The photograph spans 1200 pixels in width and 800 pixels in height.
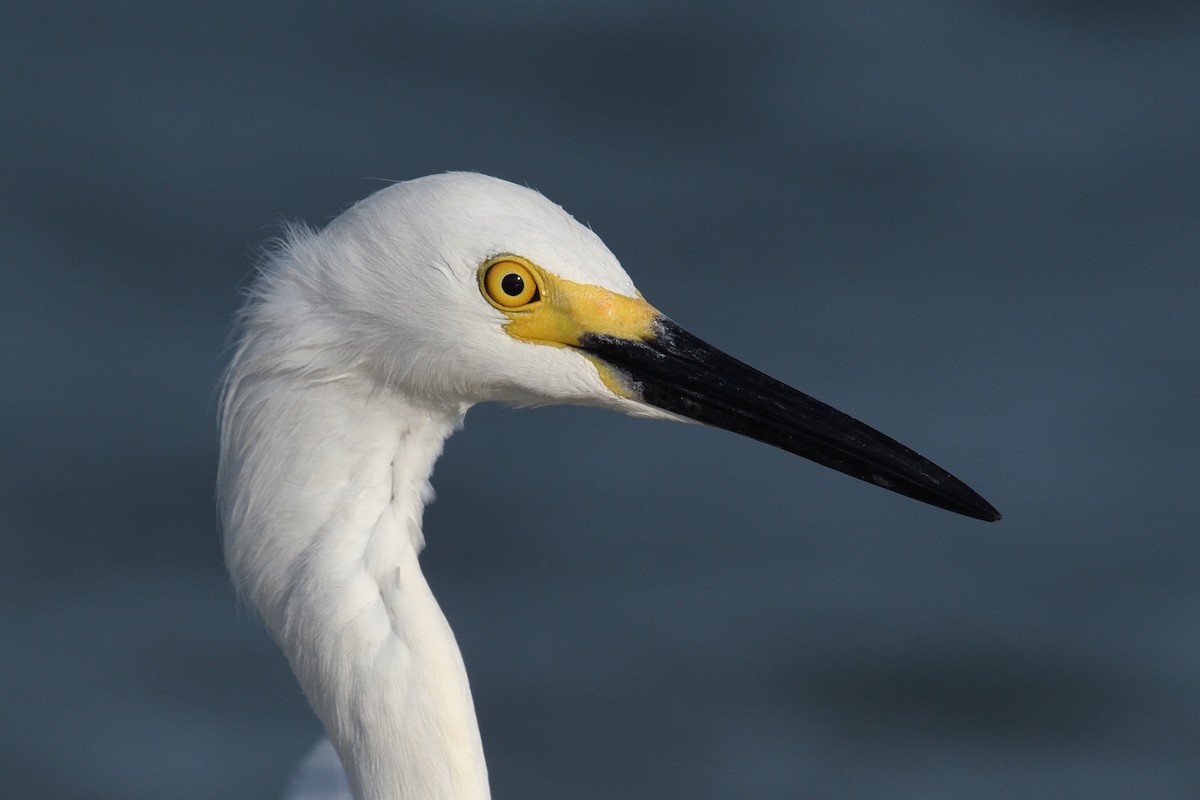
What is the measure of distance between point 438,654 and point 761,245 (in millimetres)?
3853

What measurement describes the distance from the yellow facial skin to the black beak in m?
0.03

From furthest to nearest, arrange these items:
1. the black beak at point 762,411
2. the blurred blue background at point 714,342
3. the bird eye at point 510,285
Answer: the blurred blue background at point 714,342 < the black beak at point 762,411 < the bird eye at point 510,285

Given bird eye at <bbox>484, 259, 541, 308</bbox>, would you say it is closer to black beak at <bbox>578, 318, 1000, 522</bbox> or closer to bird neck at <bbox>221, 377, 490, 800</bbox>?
black beak at <bbox>578, 318, 1000, 522</bbox>

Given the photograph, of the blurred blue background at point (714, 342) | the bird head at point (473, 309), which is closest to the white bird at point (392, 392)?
the bird head at point (473, 309)

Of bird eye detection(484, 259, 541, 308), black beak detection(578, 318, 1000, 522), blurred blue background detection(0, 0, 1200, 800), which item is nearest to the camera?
bird eye detection(484, 259, 541, 308)

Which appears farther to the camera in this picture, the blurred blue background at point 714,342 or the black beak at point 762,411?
the blurred blue background at point 714,342

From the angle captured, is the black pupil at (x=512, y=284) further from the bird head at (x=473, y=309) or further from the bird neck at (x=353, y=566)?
the bird neck at (x=353, y=566)

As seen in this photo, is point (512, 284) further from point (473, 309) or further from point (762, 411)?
point (762, 411)

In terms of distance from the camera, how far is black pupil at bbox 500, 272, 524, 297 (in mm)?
3324

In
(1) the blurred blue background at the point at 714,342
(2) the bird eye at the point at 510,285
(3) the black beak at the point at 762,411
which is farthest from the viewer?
(1) the blurred blue background at the point at 714,342

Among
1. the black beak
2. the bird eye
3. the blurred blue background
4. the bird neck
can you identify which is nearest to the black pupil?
the bird eye

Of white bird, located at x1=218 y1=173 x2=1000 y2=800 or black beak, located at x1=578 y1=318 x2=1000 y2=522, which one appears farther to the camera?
black beak, located at x1=578 y1=318 x2=1000 y2=522

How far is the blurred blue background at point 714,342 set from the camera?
19.4ft

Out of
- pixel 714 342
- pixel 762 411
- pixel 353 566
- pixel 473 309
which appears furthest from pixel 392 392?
pixel 714 342
